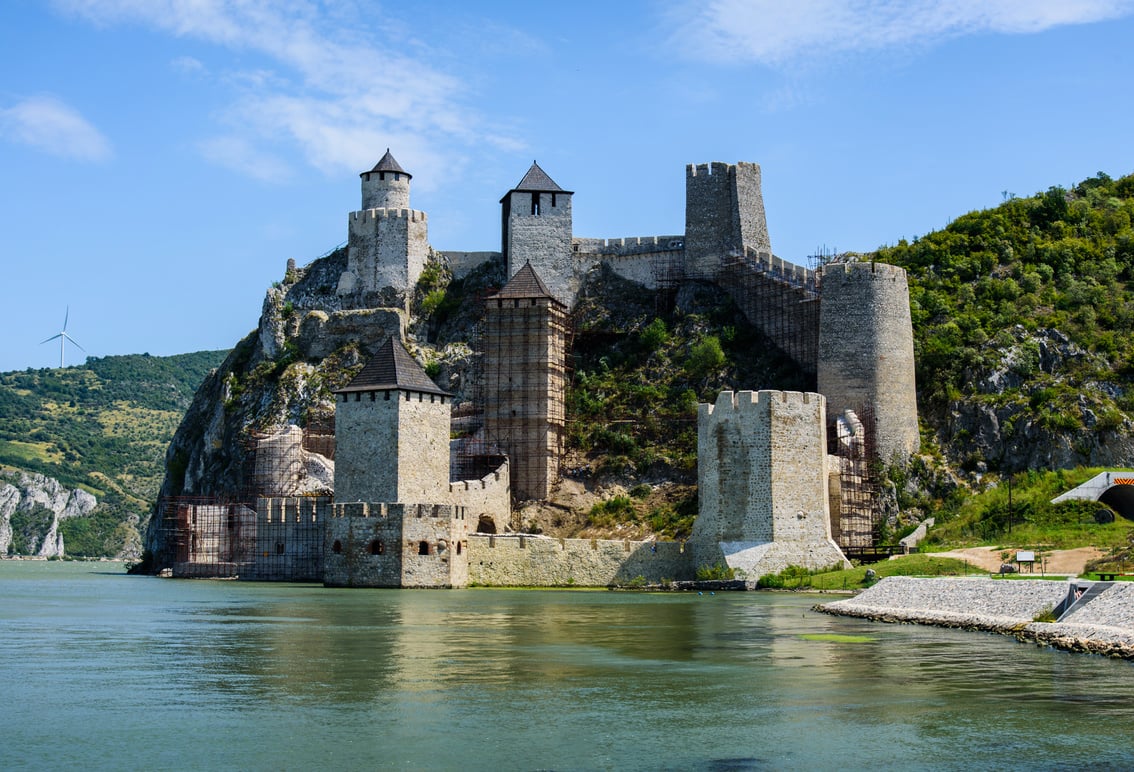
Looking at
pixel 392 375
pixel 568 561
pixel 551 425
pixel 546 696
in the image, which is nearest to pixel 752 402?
pixel 568 561

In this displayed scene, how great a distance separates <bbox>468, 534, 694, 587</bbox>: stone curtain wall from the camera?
4628 centimetres

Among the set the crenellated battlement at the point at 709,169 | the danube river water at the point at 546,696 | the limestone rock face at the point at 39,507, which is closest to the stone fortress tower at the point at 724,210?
the crenellated battlement at the point at 709,169

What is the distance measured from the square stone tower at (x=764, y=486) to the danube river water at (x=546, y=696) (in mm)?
12254

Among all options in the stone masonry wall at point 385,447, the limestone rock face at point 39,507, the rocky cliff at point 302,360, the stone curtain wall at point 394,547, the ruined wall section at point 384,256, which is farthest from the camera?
the limestone rock face at point 39,507

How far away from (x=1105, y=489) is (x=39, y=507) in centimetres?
10000

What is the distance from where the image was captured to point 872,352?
52406 millimetres

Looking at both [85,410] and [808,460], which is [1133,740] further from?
[85,410]

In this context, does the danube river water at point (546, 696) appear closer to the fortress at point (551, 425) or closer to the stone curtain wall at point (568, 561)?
the fortress at point (551, 425)

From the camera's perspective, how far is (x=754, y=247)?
61.9 m

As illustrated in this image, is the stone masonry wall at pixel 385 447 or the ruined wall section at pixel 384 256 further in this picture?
the ruined wall section at pixel 384 256

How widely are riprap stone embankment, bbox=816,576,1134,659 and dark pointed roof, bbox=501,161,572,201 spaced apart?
31708mm

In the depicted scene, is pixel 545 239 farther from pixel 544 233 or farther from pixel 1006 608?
pixel 1006 608

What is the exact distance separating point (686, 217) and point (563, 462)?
1288cm

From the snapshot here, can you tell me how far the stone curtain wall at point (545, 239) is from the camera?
63.5m
